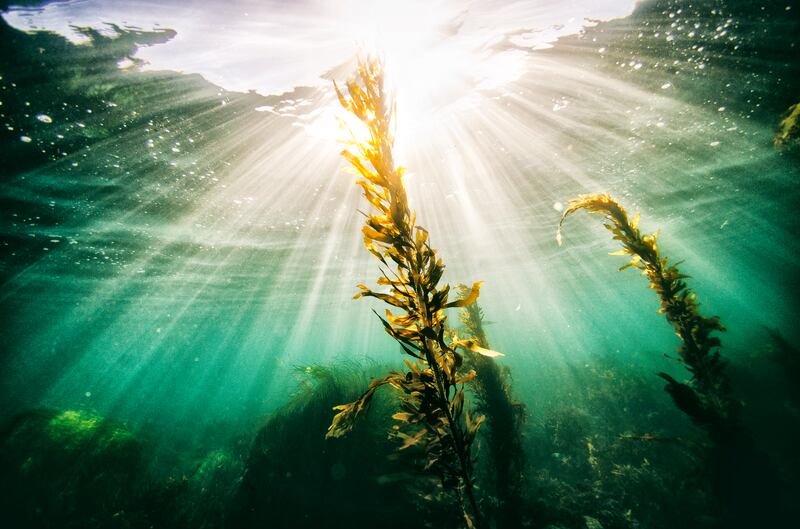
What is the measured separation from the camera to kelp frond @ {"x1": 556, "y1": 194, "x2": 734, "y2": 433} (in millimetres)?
4379

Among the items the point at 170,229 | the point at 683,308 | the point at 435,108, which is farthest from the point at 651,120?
the point at 170,229

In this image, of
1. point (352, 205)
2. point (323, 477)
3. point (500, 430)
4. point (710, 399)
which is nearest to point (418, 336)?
point (710, 399)

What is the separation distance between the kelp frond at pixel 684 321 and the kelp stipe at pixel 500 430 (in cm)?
428

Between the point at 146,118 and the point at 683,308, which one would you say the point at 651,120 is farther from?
the point at 146,118

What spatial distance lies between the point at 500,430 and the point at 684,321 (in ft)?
17.4

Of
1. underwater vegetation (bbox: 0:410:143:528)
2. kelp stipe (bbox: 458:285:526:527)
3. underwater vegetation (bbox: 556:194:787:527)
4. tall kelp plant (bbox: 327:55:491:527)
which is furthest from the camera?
underwater vegetation (bbox: 0:410:143:528)

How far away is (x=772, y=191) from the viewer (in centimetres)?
1830

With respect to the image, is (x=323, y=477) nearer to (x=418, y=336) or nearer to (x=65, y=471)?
(x=418, y=336)

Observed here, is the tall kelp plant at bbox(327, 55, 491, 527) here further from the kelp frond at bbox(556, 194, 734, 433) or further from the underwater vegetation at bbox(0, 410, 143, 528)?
the underwater vegetation at bbox(0, 410, 143, 528)

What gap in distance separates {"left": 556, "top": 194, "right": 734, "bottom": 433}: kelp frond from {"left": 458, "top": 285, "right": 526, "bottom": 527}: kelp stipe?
4.28m

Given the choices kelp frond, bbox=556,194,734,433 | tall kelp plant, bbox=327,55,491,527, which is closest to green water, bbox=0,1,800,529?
kelp frond, bbox=556,194,734,433

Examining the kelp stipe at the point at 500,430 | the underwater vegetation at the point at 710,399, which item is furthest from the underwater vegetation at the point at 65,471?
the underwater vegetation at the point at 710,399

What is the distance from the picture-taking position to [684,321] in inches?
186

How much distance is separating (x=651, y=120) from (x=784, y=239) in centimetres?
3325
